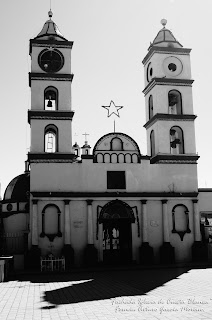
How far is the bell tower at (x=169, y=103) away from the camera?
28328mm

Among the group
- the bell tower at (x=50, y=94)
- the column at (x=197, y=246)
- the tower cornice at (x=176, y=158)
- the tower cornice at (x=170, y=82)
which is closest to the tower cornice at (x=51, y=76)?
the bell tower at (x=50, y=94)

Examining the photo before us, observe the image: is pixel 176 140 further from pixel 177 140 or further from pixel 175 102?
pixel 175 102

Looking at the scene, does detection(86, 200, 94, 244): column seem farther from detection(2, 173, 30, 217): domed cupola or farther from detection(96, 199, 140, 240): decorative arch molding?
detection(2, 173, 30, 217): domed cupola

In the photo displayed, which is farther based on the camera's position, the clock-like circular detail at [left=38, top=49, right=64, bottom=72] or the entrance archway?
the clock-like circular detail at [left=38, top=49, right=64, bottom=72]

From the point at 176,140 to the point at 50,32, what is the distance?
12.1 m

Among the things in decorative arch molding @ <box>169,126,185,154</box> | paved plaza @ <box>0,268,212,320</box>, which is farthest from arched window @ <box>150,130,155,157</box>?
paved plaza @ <box>0,268,212,320</box>

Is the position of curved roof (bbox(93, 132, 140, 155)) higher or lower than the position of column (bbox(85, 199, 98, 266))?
higher

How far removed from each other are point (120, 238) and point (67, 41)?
14424 millimetres

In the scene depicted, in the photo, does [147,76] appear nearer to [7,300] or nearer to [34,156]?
[34,156]

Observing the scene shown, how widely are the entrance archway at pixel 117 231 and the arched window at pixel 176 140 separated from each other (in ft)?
19.2

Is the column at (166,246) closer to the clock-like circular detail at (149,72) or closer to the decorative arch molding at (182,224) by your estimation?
the decorative arch molding at (182,224)

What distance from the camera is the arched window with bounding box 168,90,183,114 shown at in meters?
29.4

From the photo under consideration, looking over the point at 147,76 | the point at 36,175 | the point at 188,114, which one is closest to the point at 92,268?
the point at 36,175

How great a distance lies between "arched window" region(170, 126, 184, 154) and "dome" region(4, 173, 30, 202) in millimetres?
12432
